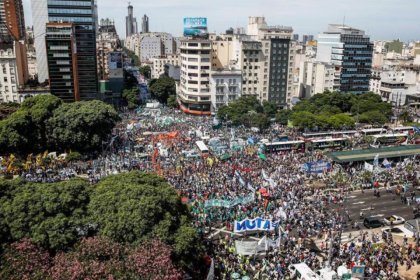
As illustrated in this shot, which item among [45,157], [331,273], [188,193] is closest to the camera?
[331,273]

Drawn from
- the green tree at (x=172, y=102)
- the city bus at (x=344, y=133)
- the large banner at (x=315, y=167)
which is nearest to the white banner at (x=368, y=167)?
the large banner at (x=315, y=167)

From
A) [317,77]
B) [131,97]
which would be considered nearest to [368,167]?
[317,77]

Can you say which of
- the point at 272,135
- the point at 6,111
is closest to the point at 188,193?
the point at 272,135

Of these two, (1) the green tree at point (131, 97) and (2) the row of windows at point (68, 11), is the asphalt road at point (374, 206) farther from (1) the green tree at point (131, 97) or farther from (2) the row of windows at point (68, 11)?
(2) the row of windows at point (68, 11)

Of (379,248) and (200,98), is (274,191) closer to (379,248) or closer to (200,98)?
(379,248)

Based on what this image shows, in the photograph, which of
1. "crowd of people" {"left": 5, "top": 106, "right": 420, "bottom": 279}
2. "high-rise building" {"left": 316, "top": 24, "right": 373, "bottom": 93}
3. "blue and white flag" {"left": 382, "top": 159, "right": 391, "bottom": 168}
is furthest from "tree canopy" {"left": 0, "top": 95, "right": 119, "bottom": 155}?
"high-rise building" {"left": 316, "top": 24, "right": 373, "bottom": 93}

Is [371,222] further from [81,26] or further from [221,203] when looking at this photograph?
[81,26]
